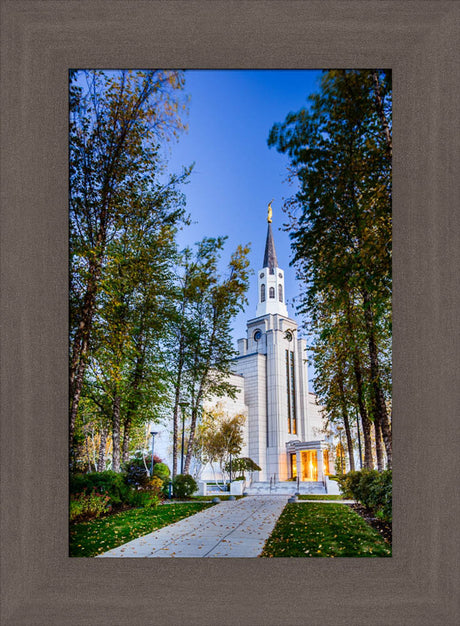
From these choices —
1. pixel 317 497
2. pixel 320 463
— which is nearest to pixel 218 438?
pixel 320 463

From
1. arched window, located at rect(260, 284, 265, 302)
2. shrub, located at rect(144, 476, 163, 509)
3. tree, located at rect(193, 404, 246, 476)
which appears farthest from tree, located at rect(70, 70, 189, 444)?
tree, located at rect(193, 404, 246, 476)

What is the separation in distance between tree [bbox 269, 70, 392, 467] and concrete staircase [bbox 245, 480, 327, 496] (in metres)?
0.98

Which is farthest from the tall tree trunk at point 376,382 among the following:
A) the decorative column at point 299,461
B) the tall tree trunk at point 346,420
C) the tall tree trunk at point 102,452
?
the tall tree trunk at point 102,452

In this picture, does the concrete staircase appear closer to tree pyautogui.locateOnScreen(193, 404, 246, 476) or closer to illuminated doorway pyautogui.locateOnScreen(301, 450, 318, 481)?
illuminated doorway pyautogui.locateOnScreen(301, 450, 318, 481)

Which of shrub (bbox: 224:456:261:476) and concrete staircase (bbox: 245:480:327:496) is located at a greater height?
shrub (bbox: 224:456:261:476)

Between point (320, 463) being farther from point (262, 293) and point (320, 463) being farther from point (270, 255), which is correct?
point (270, 255)

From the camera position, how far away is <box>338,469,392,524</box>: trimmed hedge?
3.61m

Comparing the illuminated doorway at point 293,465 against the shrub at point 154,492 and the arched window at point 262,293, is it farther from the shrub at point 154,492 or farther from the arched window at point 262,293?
the arched window at point 262,293

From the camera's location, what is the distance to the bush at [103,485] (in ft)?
13.4

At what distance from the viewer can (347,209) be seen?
391cm
